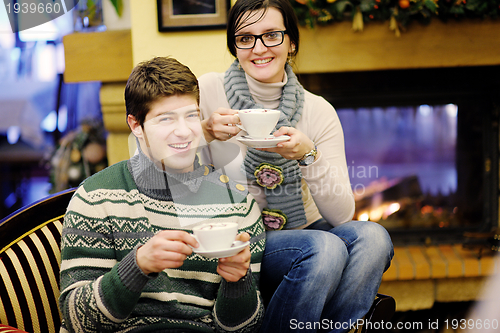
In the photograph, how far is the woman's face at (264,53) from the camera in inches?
46.8

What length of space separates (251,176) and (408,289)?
1.24 m

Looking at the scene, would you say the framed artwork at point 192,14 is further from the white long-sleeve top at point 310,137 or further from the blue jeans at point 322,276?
the blue jeans at point 322,276

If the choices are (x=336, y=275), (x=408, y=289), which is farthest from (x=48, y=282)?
(x=408, y=289)

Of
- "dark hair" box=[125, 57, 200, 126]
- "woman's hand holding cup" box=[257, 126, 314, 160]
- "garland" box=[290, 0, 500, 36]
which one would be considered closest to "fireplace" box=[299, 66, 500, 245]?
"garland" box=[290, 0, 500, 36]

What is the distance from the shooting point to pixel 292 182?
1.27 meters

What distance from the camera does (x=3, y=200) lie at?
2971 millimetres

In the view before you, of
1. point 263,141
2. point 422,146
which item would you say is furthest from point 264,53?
point 422,146

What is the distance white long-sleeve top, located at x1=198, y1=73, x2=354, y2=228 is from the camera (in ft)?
4.00

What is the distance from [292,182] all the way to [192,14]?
864 millimetres

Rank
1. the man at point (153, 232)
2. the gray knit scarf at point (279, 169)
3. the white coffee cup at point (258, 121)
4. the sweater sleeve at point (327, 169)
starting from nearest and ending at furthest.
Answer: the man at point (153, 232) < the white coffee cup at point (258, 121) < the sweater sleeve at point (327, 169) < the gray knit scarf at point (279, 169)

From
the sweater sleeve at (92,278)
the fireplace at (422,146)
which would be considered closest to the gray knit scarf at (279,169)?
the sweater sleeve at (92,278)

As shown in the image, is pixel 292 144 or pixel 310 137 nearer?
pixel 292 144

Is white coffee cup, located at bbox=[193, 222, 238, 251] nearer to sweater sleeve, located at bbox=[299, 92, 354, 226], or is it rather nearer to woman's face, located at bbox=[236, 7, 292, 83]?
sweater sleeve, located at bbox=[299, 92, 354, 226]

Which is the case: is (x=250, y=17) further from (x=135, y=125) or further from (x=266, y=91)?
(x=135, y=125)
